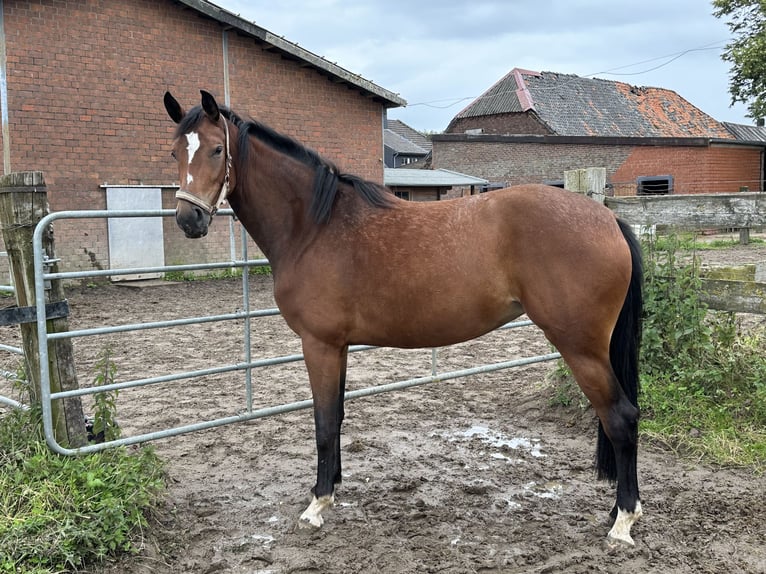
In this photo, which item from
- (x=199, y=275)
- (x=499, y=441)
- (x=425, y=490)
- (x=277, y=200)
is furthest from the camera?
(x=199, y=275)

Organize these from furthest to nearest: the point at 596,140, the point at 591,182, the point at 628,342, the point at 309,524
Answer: the point at 596,140, the point at 591,182, the point at 628,342, the point at 309,524

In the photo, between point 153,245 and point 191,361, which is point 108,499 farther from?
point 153,245

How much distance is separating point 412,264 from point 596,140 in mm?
21997

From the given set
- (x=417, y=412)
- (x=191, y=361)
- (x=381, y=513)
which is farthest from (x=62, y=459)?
(x=191, y=361)

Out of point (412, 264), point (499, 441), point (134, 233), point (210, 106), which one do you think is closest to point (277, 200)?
point (210, 106)

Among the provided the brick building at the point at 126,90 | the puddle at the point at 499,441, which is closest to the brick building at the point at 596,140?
the brick building at the point at 126,90

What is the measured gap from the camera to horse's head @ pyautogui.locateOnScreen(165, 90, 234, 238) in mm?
2906

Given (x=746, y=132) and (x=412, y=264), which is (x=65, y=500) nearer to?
(x=412, y=264)

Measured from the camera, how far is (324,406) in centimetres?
317

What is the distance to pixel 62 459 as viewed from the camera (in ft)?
10.2

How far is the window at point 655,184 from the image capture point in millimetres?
22375

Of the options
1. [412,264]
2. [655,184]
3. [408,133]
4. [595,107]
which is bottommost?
[412,264]

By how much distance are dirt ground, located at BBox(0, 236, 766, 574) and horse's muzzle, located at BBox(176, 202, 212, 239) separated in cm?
143

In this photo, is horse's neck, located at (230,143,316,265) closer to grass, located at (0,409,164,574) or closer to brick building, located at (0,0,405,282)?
grass, located at (0,409,164,574)
